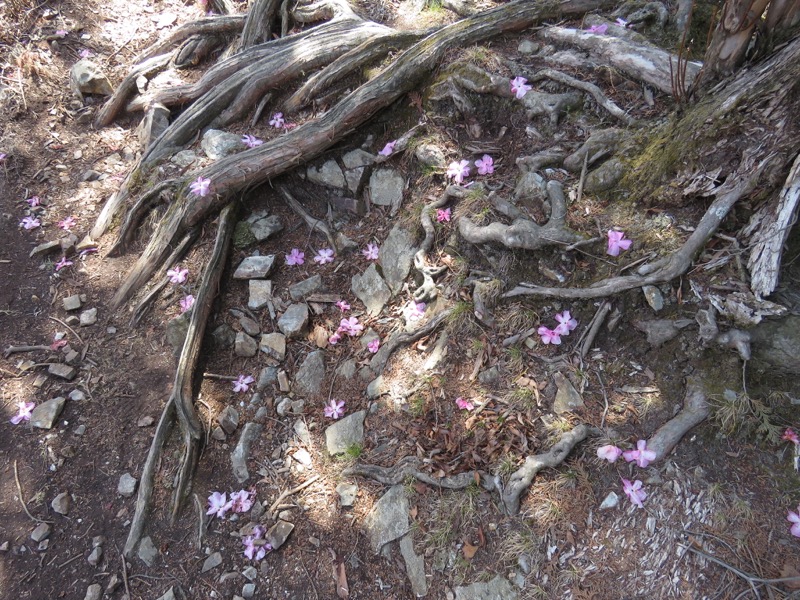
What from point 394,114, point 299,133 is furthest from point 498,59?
point 299,133

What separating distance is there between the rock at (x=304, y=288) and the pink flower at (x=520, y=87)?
2.17 metres

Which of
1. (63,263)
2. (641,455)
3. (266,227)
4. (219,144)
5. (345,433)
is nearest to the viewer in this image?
(641,455)

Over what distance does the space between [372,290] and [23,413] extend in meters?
2.81

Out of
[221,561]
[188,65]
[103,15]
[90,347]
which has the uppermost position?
[103,15]

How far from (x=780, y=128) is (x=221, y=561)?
4064mm

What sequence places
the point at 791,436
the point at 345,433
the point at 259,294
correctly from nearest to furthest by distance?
the point at 791,436 < the point at 345,433 < the point at 259,294

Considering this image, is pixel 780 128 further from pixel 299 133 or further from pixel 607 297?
pixel 299 133

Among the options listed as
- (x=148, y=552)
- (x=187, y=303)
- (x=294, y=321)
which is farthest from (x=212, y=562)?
(x=187, y=303)

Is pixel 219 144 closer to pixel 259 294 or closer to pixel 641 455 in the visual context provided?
pixel 259 294

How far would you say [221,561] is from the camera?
10.4ft

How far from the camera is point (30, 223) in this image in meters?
4.89

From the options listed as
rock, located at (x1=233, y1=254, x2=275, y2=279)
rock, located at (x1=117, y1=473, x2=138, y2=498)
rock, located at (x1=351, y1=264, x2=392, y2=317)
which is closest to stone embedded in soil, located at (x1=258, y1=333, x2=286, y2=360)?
rock, located at (x1=233, y1=254, x2=275, y2=279)

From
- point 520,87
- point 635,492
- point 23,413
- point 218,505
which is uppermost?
point 520,87

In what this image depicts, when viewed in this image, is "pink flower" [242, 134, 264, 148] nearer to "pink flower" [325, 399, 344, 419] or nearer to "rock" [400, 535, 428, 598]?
"pink flower" [325, 399, 344, 419]
